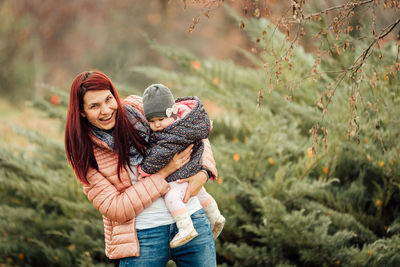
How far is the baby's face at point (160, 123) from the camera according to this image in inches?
73.7

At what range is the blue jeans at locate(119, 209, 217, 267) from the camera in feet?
6.02

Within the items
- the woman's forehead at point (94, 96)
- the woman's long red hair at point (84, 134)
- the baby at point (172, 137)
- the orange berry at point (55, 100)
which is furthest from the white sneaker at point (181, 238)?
the orange berry at point (55, 100)

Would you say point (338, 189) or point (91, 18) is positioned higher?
point (91, 18)

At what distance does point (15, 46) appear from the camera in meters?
13.6

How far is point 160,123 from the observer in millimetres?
1874

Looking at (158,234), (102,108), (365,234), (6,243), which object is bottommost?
(6,243)

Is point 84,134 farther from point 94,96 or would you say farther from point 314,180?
point 314,180

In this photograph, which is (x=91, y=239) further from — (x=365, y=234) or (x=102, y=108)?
(x=365, y=234)

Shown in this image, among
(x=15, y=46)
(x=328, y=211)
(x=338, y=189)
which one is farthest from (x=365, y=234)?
(x=15, y=46)

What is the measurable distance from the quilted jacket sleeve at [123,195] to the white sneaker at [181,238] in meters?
0.19

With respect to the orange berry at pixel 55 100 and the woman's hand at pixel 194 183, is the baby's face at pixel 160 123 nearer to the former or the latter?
the woman's hand at pixel 194 183

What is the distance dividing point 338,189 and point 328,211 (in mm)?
Result: 429

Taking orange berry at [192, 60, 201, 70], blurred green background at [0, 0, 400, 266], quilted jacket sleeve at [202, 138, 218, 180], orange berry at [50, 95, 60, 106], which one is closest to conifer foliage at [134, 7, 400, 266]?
blurred green background at [0, 0, 400, 266]

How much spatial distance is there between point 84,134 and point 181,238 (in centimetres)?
62
